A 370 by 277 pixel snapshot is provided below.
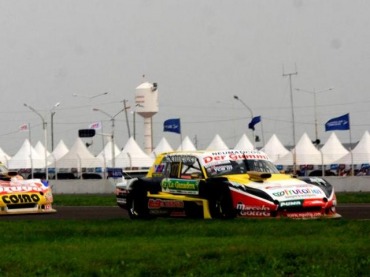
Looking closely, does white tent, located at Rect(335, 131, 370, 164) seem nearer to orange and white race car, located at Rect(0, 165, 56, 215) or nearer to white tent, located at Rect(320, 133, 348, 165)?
white tent, located at Rect(320, 133, 348, 165)

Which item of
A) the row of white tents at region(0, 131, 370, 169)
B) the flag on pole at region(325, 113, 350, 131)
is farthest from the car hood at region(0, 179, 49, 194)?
the flag on pole at region(325, 113, 350, 131)

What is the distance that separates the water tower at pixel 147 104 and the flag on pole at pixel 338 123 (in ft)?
126

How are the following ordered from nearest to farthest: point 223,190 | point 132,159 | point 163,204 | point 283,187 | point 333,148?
point 283,187 → point 223,190 → point 163,204 → point 132,159 → point 333,148

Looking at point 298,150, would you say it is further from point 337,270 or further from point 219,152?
point 337,270

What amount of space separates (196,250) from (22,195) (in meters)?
11.9

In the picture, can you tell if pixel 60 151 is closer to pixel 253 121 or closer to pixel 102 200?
pixel 253 121

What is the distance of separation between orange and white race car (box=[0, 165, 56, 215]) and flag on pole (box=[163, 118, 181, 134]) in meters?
63.0

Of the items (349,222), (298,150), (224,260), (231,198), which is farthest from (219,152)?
(298,150)

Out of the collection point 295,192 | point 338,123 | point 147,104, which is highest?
point 147,104

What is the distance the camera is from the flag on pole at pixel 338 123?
7262 centimetres

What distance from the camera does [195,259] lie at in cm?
1129

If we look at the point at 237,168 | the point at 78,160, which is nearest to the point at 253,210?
the point at 237,168

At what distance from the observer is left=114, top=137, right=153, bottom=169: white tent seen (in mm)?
65375

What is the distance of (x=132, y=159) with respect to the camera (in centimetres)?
6962
